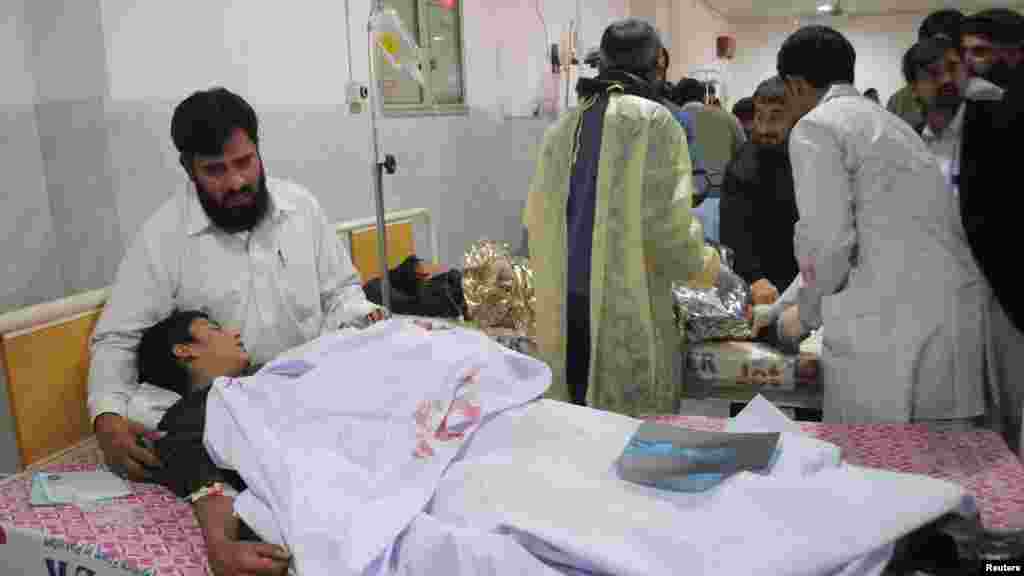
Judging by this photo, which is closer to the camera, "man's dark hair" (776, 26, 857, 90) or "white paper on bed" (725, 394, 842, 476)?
"white paper on bed" (725, 394, 842, 476)

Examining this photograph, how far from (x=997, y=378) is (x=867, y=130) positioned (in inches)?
30.5

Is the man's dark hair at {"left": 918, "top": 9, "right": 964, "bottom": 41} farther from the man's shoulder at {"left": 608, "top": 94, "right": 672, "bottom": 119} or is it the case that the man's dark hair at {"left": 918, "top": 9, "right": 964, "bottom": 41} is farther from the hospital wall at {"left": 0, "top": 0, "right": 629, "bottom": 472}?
the hospital wall at {"left": 0, "top": 0, "right": 629, "bottom": 472}

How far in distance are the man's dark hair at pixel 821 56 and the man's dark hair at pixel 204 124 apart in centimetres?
155

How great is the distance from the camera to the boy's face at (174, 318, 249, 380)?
1.95 meters

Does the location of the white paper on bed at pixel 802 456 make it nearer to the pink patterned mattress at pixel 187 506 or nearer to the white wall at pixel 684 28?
the pink patterned mattress at pixel 187 506

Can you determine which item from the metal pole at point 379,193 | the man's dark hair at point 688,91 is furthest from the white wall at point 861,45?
the metal pole at point 379,193

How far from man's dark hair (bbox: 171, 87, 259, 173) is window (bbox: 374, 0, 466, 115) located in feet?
4.93

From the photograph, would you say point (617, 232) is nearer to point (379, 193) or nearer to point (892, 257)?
point (892, 257)

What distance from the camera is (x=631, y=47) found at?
90.4 inches

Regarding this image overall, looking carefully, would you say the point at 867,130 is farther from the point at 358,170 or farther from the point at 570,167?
the point at 358,170

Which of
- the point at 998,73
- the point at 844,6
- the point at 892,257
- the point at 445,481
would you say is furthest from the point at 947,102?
the point at 844,6

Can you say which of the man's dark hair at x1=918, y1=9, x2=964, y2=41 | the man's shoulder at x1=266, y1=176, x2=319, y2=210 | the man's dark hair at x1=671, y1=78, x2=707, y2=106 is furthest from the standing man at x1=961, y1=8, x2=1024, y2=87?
the man's dark hair at x1=671, y1=78, x2=707, y2=106

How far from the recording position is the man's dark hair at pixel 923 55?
2498mm

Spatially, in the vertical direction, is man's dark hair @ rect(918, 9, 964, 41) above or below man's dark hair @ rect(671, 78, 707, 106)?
above
